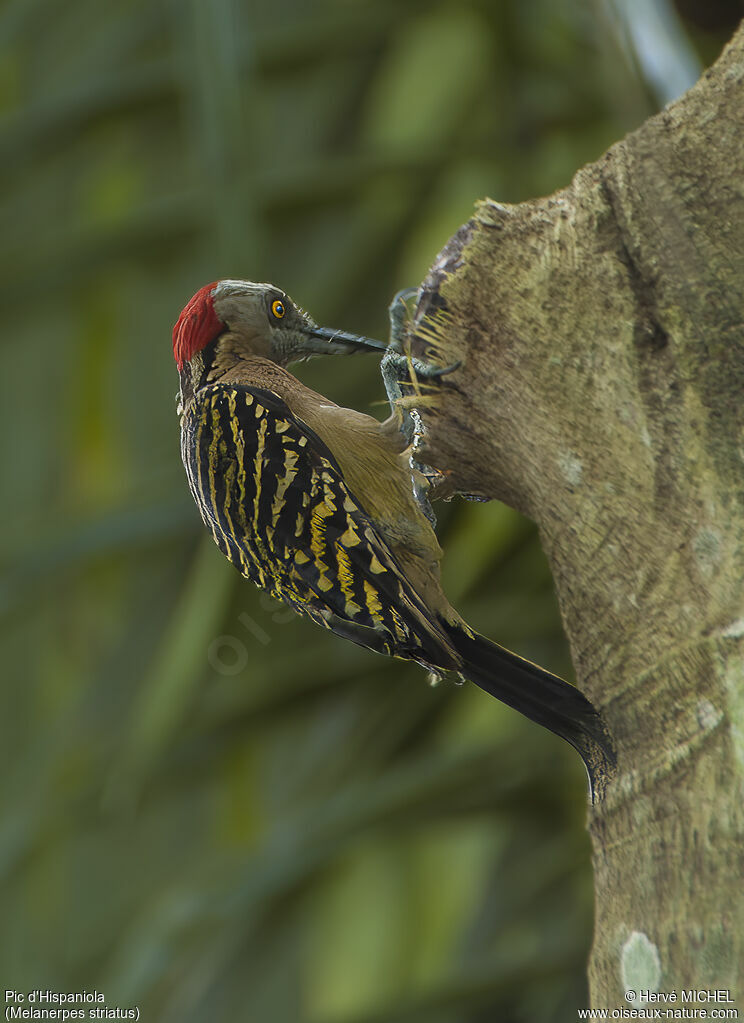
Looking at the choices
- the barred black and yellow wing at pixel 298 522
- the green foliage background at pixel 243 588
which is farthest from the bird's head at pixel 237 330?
the green foliage background at pixel 243 588

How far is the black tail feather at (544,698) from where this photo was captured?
195 centimetres

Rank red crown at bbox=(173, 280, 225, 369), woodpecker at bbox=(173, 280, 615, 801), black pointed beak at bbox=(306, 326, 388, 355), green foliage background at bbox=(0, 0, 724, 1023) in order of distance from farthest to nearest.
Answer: green foliage background at bbox=(0, 0, 724, 1023)
black pointed beak at bbox=(306, 326, 388, 355)
red crown at bbox=(173, 280, 225, 369)
woodpecker at bbox=(173, 280, 615, 801)

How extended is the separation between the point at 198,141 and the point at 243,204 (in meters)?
0.51

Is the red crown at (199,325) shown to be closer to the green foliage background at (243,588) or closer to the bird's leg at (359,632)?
the bird's leg at (359,632)

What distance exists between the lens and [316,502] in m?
2.73

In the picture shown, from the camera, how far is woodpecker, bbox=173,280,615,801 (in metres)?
2.65

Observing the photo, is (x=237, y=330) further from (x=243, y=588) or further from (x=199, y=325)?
(x=243, y=588)

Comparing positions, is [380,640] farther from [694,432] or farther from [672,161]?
[672,161]

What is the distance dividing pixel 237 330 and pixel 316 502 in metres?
0.72

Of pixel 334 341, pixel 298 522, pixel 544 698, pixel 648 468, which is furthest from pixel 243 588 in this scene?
pixel 648 468

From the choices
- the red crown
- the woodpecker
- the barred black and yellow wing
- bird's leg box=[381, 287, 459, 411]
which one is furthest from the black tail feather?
the red crown

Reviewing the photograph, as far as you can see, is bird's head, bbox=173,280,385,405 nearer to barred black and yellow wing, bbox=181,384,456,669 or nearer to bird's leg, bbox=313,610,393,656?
barred black and yellow wing, bbox=181,384,456,669

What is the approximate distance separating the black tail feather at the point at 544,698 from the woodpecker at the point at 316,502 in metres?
0.01

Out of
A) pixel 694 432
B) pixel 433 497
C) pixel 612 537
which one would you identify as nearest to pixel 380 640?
pixel 433 497
